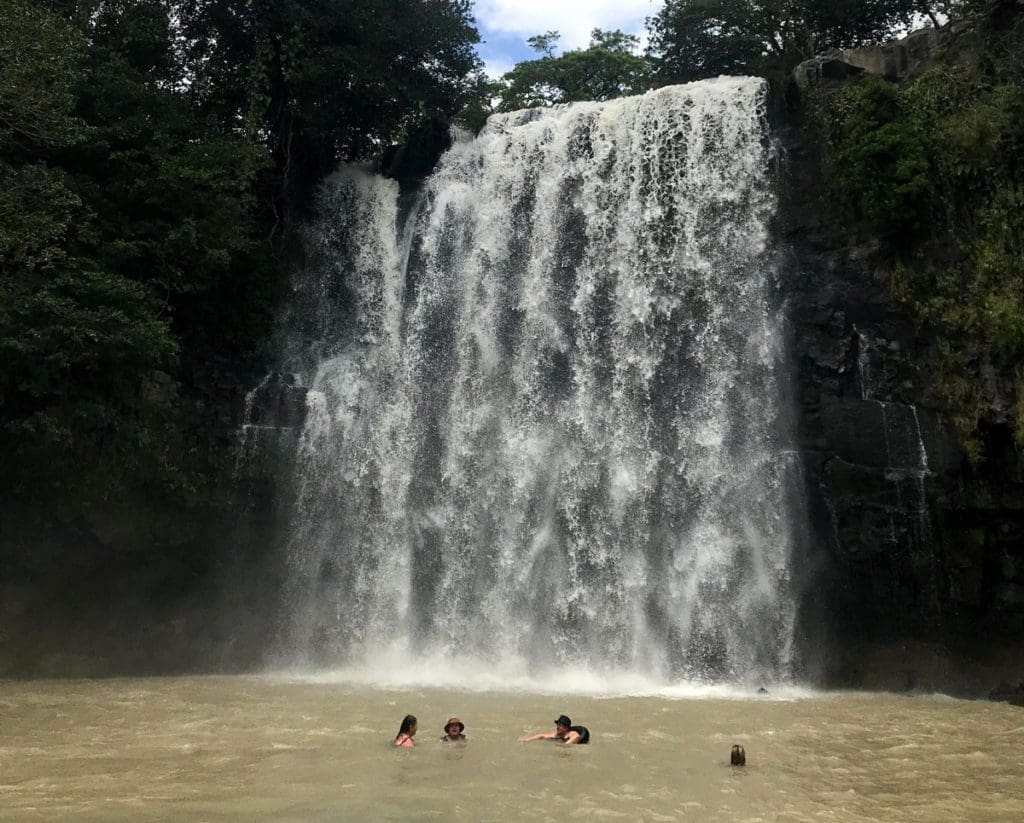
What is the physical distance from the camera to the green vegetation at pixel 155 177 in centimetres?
1399

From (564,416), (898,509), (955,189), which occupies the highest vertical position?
(955,189)

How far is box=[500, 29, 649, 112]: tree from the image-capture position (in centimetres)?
3281

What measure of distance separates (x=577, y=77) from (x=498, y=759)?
2946 centimetres

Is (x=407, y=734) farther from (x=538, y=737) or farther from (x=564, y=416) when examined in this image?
(x=564, y=416)

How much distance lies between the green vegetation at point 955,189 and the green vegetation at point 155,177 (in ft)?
36.2

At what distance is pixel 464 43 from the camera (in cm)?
2330

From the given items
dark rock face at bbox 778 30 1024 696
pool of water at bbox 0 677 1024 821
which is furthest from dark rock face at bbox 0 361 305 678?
dark rock face at bbox 778 30 1024 696

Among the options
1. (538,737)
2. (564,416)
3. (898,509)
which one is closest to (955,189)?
(898,509)

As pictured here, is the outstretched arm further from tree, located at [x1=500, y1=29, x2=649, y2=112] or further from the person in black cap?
tree, located at [x1=500, y1=29, x2=649, y2=112]

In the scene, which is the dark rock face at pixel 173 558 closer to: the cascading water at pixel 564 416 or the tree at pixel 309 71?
the cascading water at pixel 564 416

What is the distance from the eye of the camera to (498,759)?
8219mm

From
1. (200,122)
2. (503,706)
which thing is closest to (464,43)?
(200,122)

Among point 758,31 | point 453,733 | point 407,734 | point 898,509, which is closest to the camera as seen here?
point 407,734

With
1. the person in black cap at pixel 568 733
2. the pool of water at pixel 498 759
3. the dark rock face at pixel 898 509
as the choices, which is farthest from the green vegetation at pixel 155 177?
the dark rock face at pixel 898 509
